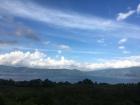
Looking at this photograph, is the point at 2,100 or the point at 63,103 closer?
the point at 2,100

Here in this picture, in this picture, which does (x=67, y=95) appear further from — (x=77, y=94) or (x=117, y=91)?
(x=117, y=91)

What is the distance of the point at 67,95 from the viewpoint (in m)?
55.8

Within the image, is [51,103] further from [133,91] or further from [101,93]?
[133,91]

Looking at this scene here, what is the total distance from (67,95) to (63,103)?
6530 millimetres

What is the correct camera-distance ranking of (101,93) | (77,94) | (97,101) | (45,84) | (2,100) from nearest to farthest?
(2,100)
(97,101)
(77,94)
(101,93)
(45,84)

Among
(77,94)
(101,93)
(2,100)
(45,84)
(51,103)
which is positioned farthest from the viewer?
(45,84)

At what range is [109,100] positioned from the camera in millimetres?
55156

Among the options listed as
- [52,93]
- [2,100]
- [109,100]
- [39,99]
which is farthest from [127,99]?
[2,100]

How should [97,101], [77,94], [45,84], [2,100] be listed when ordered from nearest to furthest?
[2,100], [97,101], [77,94], [45,84]

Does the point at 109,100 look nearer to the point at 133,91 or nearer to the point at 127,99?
the point at 127,99

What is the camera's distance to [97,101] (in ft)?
176

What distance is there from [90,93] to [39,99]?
15.9 meters

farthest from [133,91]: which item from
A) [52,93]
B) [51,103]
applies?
[51,103]

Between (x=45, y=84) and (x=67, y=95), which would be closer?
(x=67, y=95)
